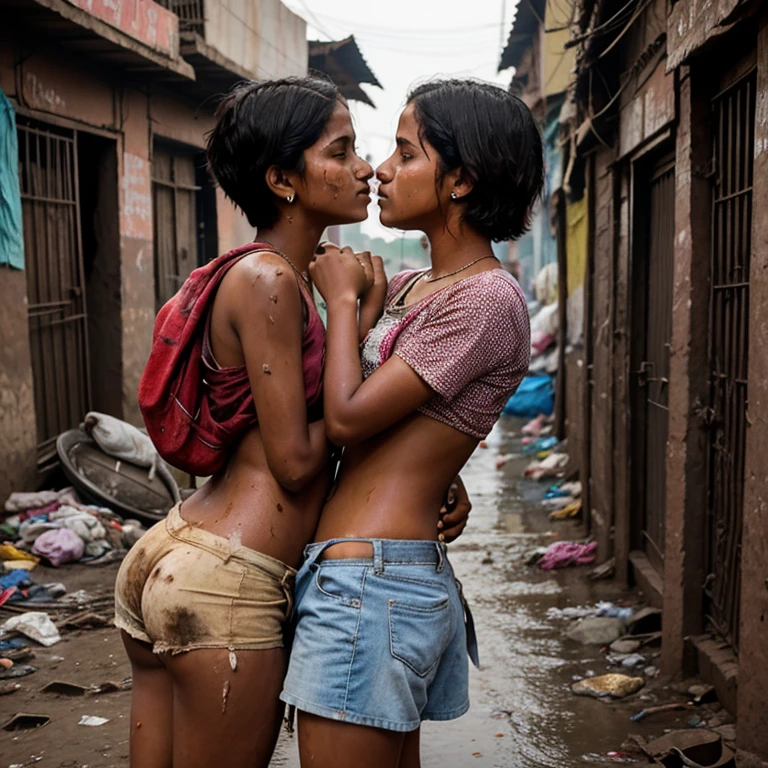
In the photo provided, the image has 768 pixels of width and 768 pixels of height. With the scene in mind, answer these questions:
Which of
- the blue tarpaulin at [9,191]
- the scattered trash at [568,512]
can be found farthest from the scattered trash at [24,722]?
the scattered trash at [568,512]

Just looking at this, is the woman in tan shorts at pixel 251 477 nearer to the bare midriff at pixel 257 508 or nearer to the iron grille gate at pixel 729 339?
the bare midriff at pixel 257 508

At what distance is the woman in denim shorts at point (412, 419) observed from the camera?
72.5 inches

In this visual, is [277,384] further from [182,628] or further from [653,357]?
[653,357]

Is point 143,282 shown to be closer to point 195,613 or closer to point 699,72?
point 699,72

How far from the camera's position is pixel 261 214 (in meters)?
2.18

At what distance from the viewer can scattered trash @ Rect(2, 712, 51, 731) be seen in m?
3.88

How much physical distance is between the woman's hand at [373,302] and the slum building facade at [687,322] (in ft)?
5.47

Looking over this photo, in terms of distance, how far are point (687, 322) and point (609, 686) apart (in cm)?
179

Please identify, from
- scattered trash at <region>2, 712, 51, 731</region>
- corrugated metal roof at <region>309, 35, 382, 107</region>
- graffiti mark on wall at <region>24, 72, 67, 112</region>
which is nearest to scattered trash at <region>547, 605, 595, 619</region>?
scattered trash at <region>2, 712, 51, 731</region>

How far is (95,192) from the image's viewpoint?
28.3ft

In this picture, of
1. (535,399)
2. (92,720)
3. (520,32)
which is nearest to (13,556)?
(92,720)

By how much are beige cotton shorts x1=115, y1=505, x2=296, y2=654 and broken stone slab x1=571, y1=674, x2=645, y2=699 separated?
2898 mm

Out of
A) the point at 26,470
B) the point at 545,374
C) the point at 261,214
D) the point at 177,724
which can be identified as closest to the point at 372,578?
the point at 177,724

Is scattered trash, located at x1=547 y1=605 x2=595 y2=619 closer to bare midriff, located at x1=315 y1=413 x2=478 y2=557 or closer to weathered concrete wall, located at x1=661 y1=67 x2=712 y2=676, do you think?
weathered concrete wall, located at x1=661 y1=67 x2=712 y2=676
